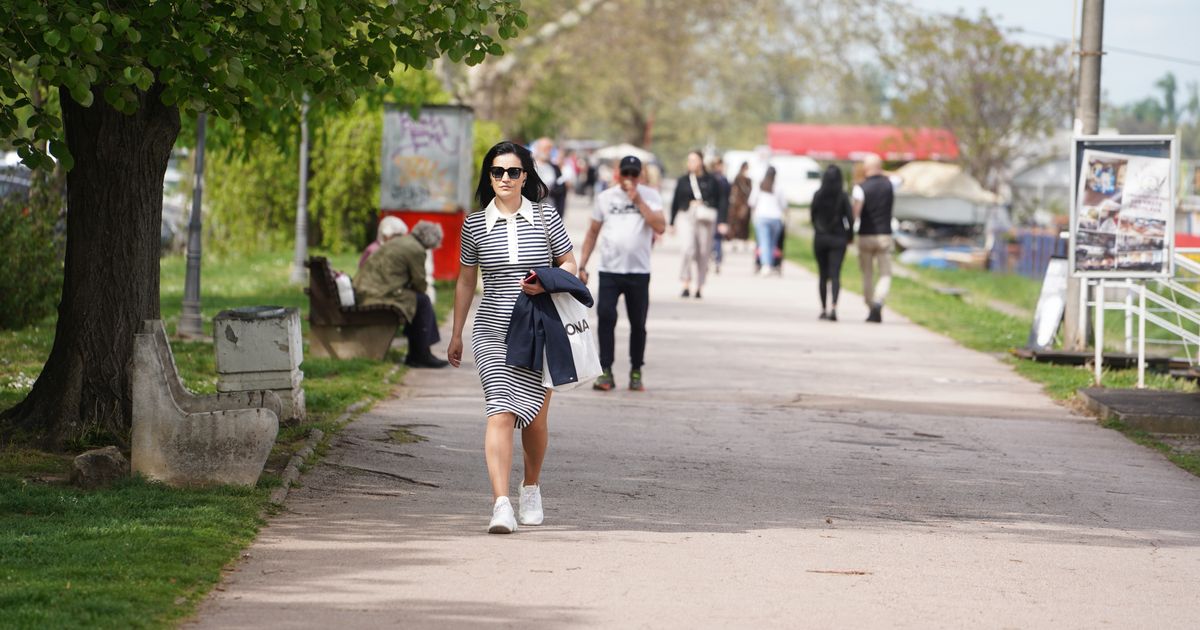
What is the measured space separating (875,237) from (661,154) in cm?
11641

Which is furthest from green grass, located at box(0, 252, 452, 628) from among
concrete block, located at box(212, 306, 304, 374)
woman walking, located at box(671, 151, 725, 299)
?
woman walking, located at box(671, 151, 725, 299)

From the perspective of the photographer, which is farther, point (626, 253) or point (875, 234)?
point (875, 234)

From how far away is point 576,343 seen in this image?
7.46m

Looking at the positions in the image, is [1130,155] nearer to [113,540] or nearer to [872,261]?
[872,261]

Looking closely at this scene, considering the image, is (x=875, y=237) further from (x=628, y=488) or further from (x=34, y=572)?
(x=34, y=572)

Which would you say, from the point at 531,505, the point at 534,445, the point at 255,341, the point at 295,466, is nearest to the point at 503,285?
the point at 534,445

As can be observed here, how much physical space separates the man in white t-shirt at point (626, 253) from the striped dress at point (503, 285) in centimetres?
487

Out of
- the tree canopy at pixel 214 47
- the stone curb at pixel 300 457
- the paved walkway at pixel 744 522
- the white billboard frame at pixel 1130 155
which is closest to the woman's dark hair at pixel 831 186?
the white billboard frame at pixel 1130 155

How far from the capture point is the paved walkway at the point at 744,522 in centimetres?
614

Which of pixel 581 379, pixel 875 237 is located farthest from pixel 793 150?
pixel 581 379

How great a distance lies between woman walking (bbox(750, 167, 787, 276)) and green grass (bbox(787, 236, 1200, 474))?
48.6 inches

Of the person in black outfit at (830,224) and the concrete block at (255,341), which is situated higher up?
the person in black outfit at (830,224)

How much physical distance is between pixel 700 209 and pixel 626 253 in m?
10.2

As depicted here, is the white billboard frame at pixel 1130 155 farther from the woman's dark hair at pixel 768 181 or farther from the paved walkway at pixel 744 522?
the woman's dark hair at pixel 768 181
